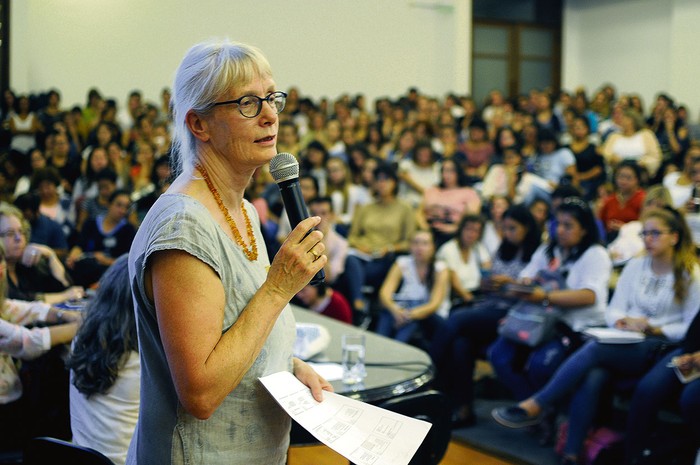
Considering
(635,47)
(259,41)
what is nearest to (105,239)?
(259,41)

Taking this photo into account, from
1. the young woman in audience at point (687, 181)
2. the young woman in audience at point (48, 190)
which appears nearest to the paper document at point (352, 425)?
the young woman in audience at point (687, 181)

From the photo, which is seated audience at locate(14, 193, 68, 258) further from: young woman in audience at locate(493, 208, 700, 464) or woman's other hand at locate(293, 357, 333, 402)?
woman's other hand at locate(293, 357, 333, 402)

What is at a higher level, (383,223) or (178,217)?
(178,217)

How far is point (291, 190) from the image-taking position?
1.44m

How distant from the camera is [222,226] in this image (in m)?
1.33

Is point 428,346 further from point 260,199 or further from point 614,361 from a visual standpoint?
point 260,199

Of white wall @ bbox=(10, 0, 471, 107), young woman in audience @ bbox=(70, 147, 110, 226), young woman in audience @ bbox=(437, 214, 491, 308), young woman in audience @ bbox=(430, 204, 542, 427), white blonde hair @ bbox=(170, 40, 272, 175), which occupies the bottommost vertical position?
young woman in audience @ bbox=(430, 204, 542, 427)

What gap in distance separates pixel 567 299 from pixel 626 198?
2317 millimetres

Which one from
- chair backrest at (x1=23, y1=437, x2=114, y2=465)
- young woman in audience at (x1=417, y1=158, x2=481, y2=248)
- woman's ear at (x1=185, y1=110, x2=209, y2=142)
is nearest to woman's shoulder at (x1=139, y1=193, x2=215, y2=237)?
woman's ear at (x1=185, y1=110, x2=209, y2=142)

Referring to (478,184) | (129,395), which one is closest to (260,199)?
(478,184)

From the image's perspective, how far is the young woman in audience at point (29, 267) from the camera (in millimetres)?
3682

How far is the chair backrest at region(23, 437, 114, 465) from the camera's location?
1768 millimetres

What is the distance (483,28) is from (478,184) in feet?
21.0

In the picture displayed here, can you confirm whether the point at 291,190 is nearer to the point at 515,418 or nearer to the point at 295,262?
the point at 295,262
